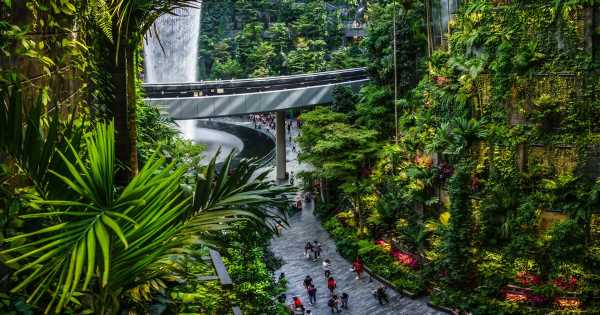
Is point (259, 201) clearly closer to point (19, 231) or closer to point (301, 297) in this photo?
point (19, 231)

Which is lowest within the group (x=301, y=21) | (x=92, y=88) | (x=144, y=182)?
(x=144, y=182)

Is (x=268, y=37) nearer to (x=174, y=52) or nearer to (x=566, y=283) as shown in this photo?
(x=174, y=52)

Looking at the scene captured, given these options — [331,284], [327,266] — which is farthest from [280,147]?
[331,284]

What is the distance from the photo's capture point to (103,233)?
7.84 ft

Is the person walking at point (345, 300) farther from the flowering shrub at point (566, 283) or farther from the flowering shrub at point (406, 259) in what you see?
the flowering shrub at point (566, 283)

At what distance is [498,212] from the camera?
17.5 metres

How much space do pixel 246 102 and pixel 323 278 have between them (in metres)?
7.79

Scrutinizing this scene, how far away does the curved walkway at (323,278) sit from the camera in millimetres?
17906

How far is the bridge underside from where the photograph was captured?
74.5 ft

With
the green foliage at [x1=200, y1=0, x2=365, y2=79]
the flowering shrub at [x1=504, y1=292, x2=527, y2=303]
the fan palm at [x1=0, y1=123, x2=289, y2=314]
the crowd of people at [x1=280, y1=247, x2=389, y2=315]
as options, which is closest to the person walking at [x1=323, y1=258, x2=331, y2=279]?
the crowd of people at [x1=280, y1=247, x2=389, y2=315]

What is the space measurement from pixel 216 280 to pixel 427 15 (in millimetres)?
17059

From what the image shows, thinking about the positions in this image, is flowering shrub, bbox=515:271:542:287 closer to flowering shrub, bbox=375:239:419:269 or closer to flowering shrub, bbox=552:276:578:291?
flowering shrub, bbox=552:276:578:291

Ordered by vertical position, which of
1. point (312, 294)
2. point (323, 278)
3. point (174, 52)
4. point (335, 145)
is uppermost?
point (174, 52)

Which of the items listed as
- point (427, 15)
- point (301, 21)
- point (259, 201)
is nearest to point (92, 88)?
point (259, 201)
